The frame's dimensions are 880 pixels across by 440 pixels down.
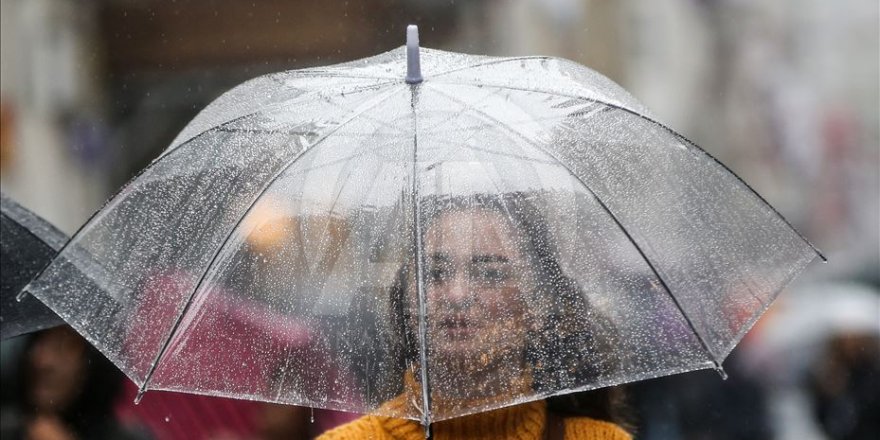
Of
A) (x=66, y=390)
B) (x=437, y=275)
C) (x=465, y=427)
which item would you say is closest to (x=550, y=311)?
(x=437, y=275)

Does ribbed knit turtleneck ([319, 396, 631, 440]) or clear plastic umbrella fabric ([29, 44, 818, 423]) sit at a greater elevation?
clear plastic umbrella fabric ([29, 44, 818, 423])

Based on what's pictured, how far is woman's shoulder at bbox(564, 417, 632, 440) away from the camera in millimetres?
2662

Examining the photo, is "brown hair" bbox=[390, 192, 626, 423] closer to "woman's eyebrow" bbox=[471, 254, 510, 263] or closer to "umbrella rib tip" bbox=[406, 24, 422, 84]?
"woman's eyebrow" bbox=[471, 254, 510, 263]

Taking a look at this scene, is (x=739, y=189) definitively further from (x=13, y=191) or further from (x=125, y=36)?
(x=13, y=191)

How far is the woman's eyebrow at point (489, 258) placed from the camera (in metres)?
2.34

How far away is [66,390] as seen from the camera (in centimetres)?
399

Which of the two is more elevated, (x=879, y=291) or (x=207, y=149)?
(x=207, y=149)

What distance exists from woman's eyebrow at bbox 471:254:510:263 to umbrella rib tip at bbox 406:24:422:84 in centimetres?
36

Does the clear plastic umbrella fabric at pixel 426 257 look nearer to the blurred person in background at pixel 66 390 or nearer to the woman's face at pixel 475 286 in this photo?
the woman's face at pixel 475 286

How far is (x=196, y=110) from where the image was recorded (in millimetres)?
6102

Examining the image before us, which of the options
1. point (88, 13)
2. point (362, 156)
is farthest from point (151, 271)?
point (88, 13)

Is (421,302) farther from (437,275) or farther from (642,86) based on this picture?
(642,86)

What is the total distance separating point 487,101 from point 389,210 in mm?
305

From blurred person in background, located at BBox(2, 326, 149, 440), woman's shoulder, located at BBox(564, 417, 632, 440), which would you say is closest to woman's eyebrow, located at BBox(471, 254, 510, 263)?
woman's shoulder, located at BBox(564, 417, 632, 440)
